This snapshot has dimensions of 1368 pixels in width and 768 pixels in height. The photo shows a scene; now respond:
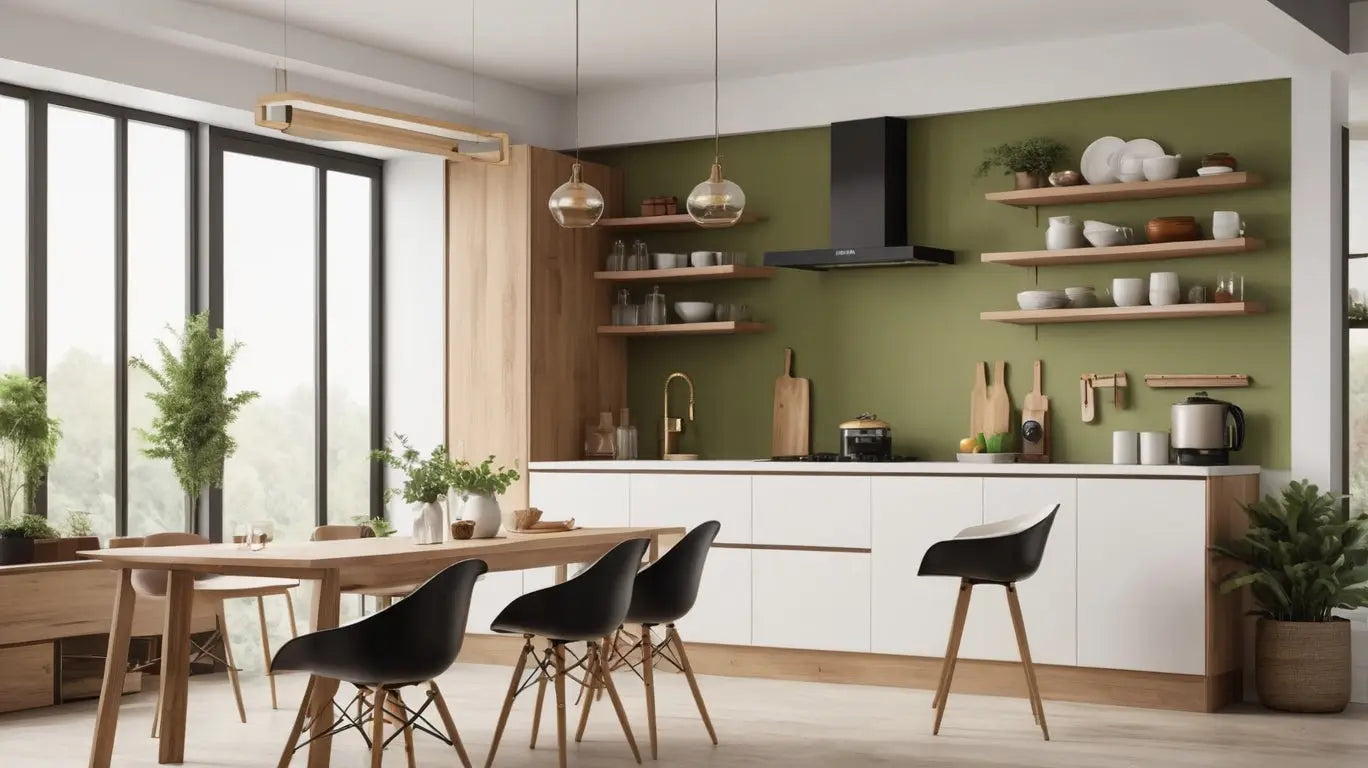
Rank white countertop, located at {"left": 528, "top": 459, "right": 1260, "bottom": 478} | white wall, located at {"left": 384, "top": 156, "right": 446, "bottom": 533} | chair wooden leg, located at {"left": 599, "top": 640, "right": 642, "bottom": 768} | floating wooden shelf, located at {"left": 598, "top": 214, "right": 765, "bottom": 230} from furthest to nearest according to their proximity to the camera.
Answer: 1. white wall, located at {"left": 384, "top": 156, "right": 446, "bottom": 533}
2. floating wooden shelf, located at {"left": 598, "top": 214, "right": 765, "bottom": 230}
3. white countertop, located at {"left": 528, "top": 459, "right": 1260, "bottom": 478}
4. chair wooden leg, located at {"left": 599, "top": 640, "right": 642, "bottom": 768}

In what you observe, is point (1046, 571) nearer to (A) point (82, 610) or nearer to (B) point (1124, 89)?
(B) point (1124, 89)

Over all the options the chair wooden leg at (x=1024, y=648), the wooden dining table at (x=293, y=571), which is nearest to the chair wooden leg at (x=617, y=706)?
the wooden dining table at (x=293, y=571)

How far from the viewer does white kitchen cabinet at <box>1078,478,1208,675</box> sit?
20.4ft

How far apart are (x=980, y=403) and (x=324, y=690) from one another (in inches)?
148

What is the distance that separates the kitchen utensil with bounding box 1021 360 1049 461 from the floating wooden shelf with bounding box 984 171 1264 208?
2.46 feet

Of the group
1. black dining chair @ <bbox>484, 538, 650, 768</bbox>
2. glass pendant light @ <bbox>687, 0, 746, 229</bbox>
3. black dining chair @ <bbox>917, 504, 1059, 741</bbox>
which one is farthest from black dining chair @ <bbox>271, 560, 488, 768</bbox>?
black dining chair @ <bbox>917, 504, 1059, 741</bbox>

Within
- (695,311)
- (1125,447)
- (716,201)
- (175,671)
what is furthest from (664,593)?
(695,311)

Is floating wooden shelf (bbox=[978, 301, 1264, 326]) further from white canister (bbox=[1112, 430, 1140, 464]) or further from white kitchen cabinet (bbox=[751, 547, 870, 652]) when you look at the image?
white kitchen cabinet (bbox=[751, 547, 870, 652])

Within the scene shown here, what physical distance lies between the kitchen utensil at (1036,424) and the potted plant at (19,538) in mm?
4160

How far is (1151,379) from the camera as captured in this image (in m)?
6.94

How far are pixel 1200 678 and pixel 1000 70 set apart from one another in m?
2.83

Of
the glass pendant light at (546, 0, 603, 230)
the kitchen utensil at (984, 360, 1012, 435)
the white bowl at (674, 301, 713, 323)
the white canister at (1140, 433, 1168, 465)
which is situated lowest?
the white canister at (1140, 433, 1168, 465)

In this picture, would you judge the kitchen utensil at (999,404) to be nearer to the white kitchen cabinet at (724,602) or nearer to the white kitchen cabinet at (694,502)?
the white kitchen cabinet at (694,502)

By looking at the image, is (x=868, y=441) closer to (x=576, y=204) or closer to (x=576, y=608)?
(x=576, y=204)
